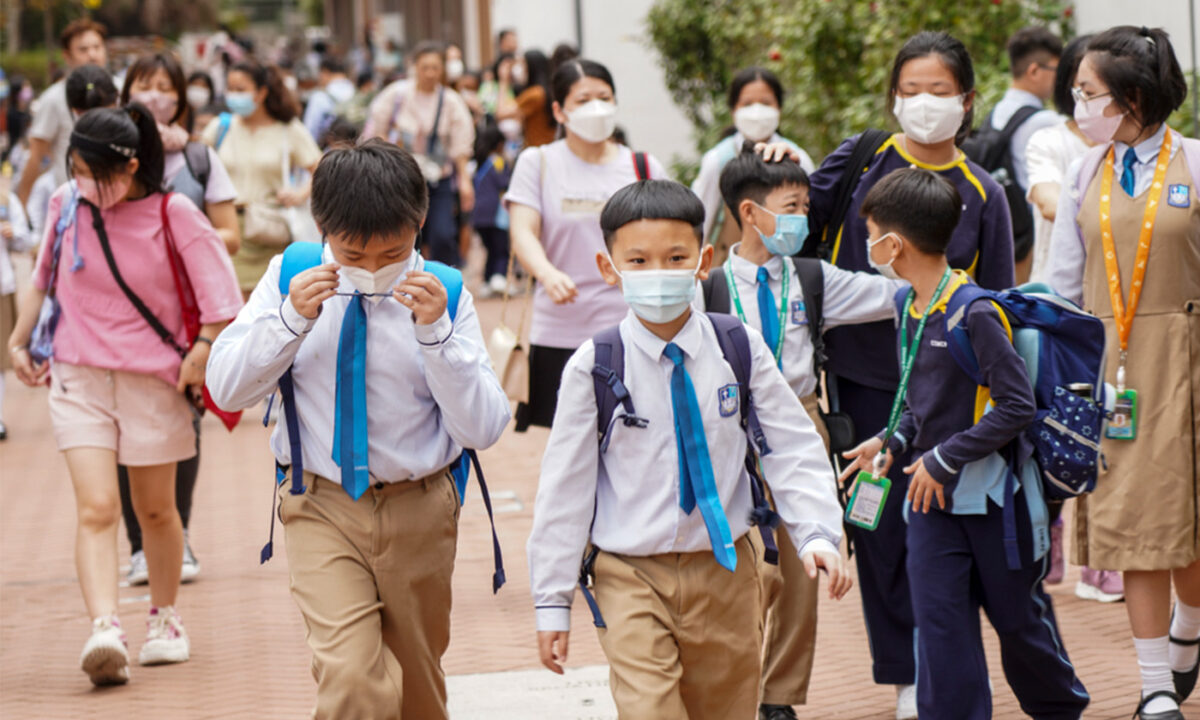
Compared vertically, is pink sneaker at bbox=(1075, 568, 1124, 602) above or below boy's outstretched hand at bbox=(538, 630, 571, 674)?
below

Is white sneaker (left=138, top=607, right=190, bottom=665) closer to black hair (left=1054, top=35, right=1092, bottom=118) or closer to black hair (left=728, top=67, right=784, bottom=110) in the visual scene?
black hair (left=728, top=67, right=784, bottom=110)

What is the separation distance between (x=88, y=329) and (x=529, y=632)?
2.03 m

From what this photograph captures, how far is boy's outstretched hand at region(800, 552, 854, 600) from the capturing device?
375cm

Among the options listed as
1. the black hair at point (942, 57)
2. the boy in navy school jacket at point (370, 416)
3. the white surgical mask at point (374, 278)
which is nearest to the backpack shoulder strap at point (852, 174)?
the black hair at point (942, 57)

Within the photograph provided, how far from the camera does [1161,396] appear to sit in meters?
5.04

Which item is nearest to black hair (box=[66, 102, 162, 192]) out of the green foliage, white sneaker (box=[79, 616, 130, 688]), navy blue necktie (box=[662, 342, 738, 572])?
white sneaker (box=[79, 616, 130, 688])

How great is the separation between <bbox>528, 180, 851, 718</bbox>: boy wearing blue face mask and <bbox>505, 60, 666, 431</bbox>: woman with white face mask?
247cm

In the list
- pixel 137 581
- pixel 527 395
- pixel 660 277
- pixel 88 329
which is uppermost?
pixel 660 277

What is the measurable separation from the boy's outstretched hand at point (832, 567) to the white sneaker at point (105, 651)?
2980 millimetres

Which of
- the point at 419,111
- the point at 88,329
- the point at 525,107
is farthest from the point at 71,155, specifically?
the point at 419,111

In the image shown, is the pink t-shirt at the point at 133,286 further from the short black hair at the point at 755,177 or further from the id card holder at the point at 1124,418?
the id card holder at the point at 1124,418

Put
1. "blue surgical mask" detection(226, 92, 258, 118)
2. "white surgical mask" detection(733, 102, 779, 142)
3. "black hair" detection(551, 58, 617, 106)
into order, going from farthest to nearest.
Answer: "blue surgical mask" detection(226, 92, 258, 118)
"white surgical mask" detection(733, 102, 779, 142)
"black hair" detection(551, 58, 617, 106)

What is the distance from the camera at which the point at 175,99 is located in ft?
24.7

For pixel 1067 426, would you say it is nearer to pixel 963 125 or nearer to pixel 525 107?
pixel 963 125
